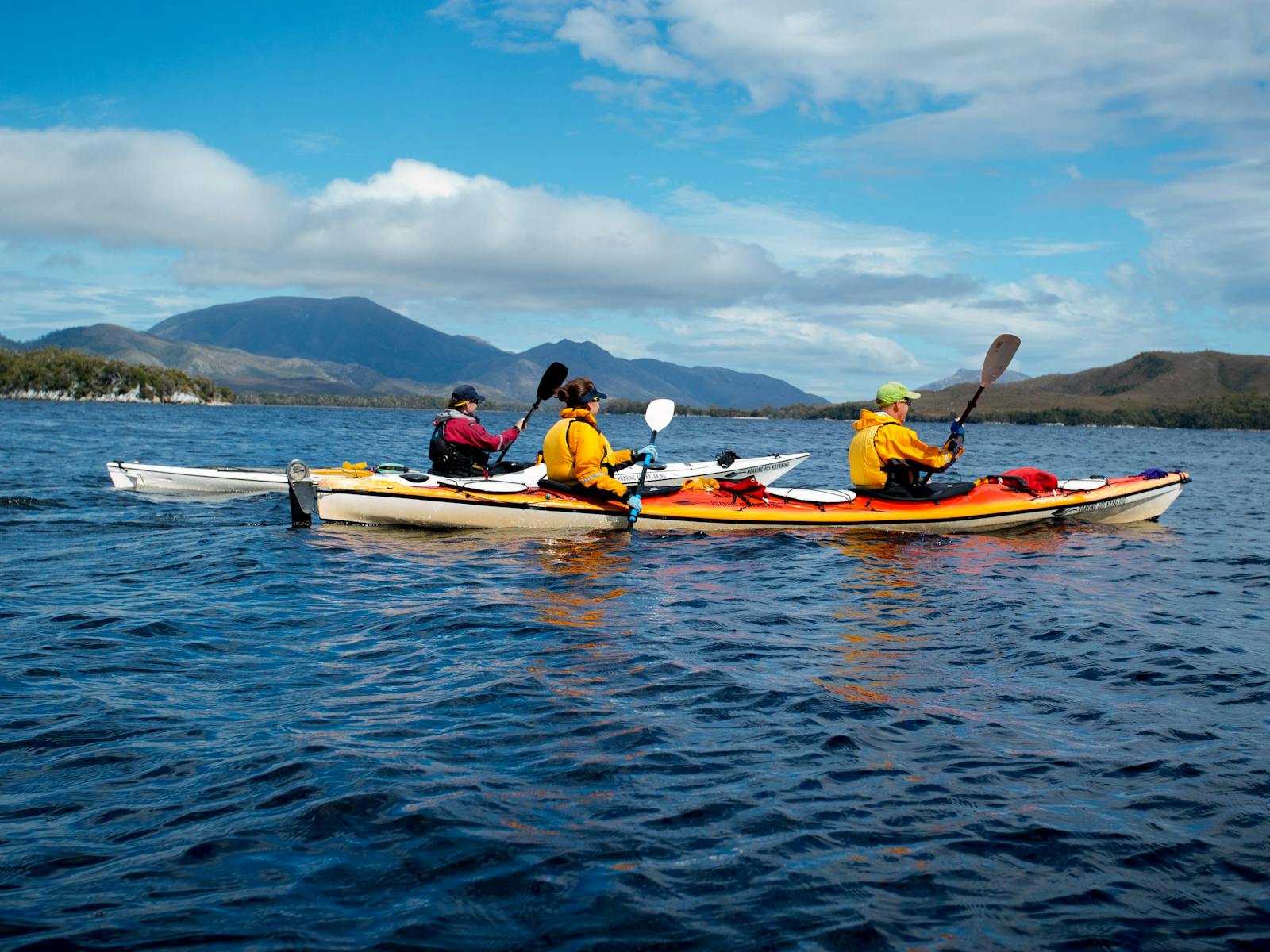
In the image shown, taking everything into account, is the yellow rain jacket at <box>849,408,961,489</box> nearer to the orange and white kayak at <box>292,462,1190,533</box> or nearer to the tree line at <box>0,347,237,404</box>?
the orange and white kayak at <box>292,462,1190,533</box>

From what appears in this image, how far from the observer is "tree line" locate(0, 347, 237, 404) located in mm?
120812

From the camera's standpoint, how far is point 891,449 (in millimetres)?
12648

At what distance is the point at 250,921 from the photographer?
3.43 metres

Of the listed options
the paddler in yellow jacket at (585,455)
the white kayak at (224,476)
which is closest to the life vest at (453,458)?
the paddler in yellow jacket at (585,455)

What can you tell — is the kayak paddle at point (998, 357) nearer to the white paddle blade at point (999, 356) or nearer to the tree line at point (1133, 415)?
the white paddle blade at point (999, 356)

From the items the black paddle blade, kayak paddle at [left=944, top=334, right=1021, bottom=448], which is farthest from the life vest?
kayak paddle at [left=944, top=334, right=1021, bottom=448]

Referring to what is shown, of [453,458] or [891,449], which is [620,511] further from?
[891,449]

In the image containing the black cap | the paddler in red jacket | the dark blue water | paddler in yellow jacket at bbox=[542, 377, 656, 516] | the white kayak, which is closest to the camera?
the dark blue water

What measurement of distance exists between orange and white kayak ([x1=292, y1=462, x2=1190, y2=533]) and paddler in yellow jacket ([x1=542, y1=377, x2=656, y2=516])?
7.3 inches

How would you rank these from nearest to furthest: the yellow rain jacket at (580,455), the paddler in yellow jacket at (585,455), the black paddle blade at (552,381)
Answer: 1. the paddler in yellow jacket at (585,455)
2. the yellow rain jacket at (580,455)
3. the black paddle blade at (552,381)

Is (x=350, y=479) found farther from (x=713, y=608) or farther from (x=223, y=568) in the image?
(x=713, y=608)

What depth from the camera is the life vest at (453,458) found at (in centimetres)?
1387

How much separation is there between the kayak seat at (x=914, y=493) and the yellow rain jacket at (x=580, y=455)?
339cm

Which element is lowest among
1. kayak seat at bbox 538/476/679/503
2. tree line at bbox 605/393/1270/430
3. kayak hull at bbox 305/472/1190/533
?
kayak hull at bbox 305/472/1190/533
